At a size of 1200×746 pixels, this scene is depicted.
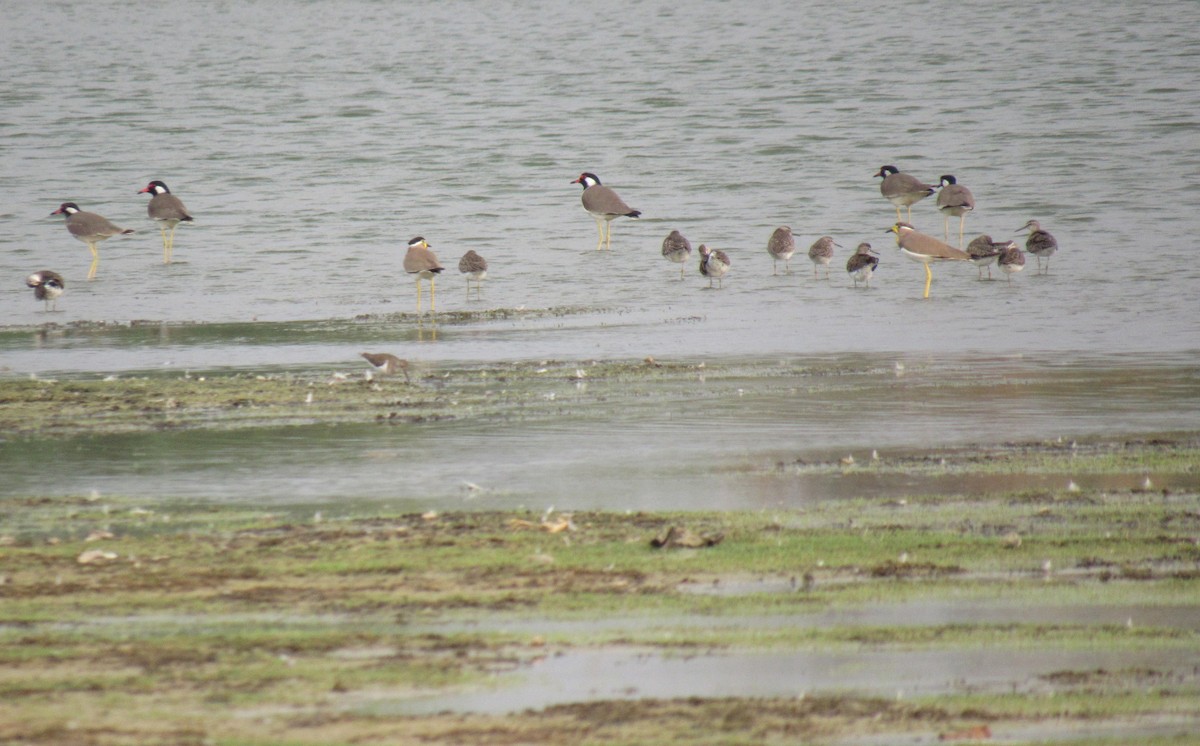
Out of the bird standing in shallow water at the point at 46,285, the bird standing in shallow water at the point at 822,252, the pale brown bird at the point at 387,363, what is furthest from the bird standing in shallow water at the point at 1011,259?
the bird standing in shallow water at the point at 46,285

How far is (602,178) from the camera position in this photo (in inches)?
1367

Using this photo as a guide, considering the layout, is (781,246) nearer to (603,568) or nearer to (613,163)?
(613,163)

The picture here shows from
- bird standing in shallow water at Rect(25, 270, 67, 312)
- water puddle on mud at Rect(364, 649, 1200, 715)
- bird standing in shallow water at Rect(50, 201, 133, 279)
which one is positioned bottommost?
water puddle on mud at Rect(364, 649, 1200, 715)

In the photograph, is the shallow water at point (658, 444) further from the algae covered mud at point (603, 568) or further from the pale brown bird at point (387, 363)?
the pale brown bird at point (387, 363)

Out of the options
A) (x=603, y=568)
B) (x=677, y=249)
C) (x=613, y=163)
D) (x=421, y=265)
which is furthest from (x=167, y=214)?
(x=603, y=568)

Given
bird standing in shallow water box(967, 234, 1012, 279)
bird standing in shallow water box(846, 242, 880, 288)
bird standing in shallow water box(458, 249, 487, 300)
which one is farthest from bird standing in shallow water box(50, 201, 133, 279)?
bird standing in shallow water box(967, 234, 1012, 279)

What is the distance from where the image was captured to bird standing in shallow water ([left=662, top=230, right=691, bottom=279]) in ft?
76.0

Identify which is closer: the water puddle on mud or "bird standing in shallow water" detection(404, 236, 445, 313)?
the water puddle on mud

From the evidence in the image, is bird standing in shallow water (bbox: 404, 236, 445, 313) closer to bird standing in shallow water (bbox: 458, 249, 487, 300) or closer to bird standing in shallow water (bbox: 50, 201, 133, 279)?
bird standing in shallow water (bbox: 458, 249, 487, 300)

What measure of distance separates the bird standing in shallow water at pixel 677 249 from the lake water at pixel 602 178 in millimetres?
470

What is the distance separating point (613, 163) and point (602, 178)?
159 cm

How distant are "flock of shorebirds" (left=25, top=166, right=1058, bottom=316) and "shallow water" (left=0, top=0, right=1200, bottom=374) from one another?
1.06ft

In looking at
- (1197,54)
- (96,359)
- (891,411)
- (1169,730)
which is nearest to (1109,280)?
(891,411)

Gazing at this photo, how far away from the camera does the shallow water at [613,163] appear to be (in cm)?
1894
